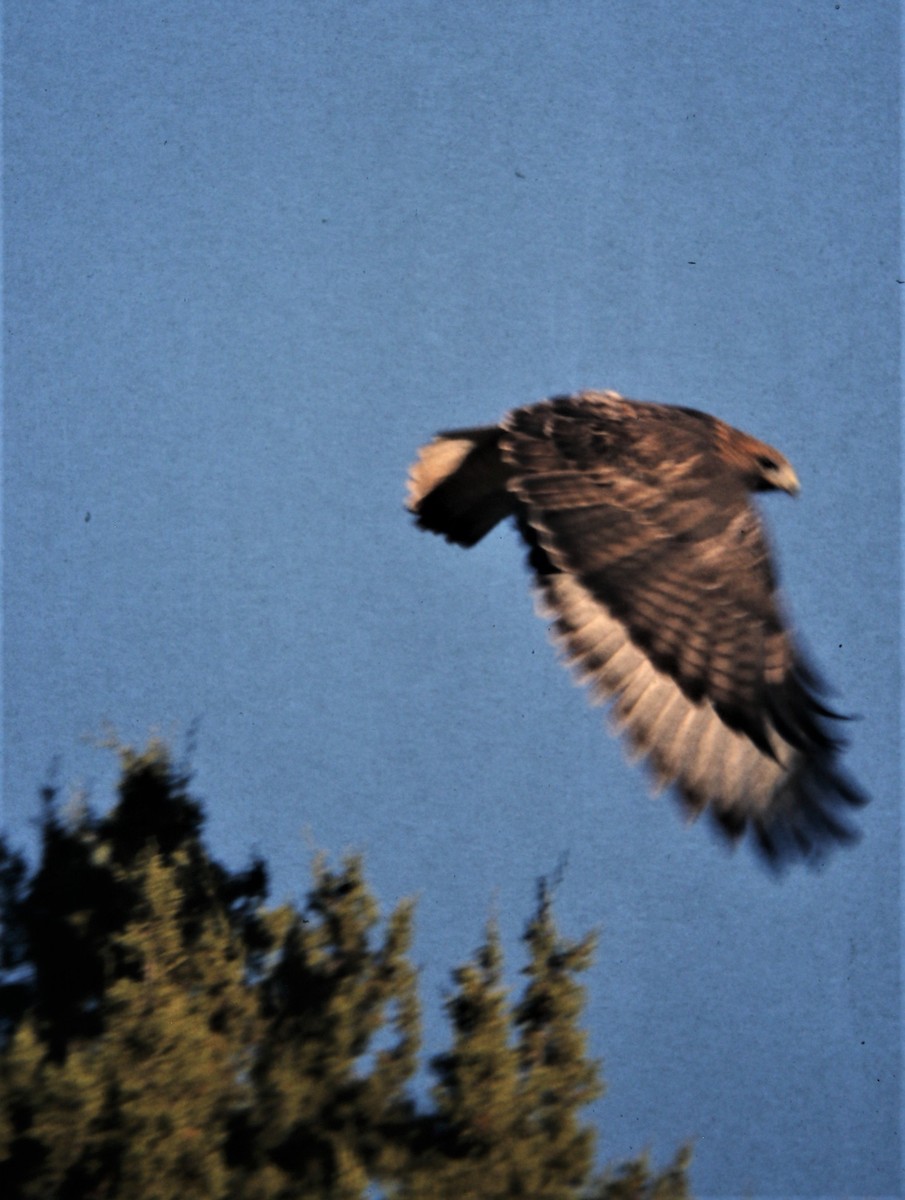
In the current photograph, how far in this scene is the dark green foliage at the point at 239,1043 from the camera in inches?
353

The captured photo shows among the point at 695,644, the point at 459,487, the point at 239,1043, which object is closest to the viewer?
the point at 695,644

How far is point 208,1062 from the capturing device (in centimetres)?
924

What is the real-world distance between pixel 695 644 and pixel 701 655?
44 mm

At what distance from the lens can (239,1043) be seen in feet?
32.9

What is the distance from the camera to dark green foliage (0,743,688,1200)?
8.97 meters

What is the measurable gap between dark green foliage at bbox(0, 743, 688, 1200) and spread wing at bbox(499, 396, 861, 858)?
2667mm

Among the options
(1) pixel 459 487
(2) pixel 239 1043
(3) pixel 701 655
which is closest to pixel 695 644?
(3) pixel 701 655

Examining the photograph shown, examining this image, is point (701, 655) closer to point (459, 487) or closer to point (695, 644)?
point (695, 644)

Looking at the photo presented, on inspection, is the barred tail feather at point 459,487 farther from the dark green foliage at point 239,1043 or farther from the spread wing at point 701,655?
the dark green foliage at point 239,1043

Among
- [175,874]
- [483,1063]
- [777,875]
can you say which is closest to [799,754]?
[777,875]

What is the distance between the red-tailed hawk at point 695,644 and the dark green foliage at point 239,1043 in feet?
8.77

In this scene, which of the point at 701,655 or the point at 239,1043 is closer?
the point at 701,655

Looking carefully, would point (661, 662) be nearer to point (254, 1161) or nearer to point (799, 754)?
point (799, 754)

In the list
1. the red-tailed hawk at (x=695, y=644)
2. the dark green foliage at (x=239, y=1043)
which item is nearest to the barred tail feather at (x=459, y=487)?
the red-tailed hawk at (x=695, y=644)
